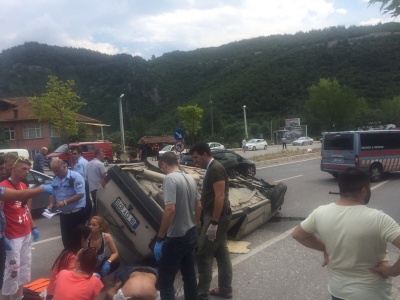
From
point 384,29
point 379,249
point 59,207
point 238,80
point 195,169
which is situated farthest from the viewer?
point 384,29

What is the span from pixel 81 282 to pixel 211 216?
1.72m

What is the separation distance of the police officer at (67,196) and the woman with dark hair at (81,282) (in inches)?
93.0

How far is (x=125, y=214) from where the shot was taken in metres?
5.68

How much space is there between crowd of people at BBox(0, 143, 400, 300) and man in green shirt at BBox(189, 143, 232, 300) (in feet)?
0.04

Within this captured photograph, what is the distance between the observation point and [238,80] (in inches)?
3974

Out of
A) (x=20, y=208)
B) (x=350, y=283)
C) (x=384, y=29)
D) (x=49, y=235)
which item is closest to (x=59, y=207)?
(x=20, y=208)

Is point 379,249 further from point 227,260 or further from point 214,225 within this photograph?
point 227,260

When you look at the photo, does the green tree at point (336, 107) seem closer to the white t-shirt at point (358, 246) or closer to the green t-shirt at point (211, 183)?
the green t-shirt at point (211, 183)

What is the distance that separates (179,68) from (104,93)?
21519 mm

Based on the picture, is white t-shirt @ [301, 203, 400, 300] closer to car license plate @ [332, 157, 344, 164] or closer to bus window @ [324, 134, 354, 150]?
bus window @ [324, 134, 354, 150]

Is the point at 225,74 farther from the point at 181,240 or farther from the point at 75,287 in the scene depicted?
the point at 75,287

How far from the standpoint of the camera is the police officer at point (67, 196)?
225 inches

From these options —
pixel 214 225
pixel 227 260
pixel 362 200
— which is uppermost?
pixel 362 200

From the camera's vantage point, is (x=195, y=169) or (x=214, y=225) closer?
(x=214, y=225)
